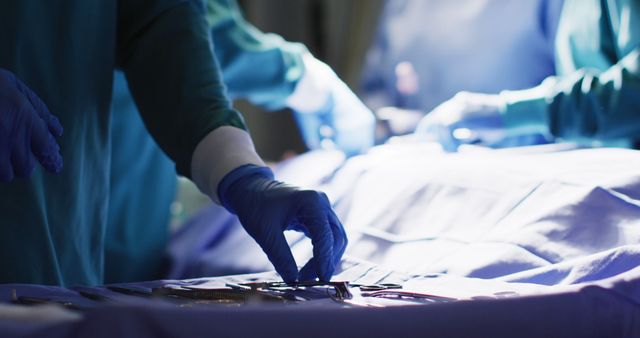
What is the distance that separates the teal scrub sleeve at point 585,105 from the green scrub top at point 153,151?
0.53 m

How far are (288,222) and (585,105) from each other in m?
0.57

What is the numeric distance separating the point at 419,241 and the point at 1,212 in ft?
1.88

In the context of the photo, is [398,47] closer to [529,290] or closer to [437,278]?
[437,278]

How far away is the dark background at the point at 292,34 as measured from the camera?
2.65 meters

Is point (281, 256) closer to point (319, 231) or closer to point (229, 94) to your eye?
point (319, 231)

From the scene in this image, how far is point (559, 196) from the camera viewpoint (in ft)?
3.23

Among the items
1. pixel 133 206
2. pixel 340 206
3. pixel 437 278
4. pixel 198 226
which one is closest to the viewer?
pixel 437 278

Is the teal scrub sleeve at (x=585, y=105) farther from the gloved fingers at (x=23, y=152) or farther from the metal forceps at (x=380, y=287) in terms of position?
the gloved fingers at (x=23, y=152)

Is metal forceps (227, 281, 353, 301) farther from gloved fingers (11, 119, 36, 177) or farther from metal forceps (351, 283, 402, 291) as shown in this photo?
gloved fingers (11, 119, 36, 177)

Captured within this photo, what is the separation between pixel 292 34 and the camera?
2875mm

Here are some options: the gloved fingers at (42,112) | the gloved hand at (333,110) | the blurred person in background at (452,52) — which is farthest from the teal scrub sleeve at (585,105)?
the gloved fingers at (42,112)

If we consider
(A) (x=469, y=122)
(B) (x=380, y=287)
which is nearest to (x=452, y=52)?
Result: (A) (x=469, y=122)

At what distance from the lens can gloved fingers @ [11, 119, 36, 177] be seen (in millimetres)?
791

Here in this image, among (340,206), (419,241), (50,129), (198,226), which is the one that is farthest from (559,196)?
(198,226)
